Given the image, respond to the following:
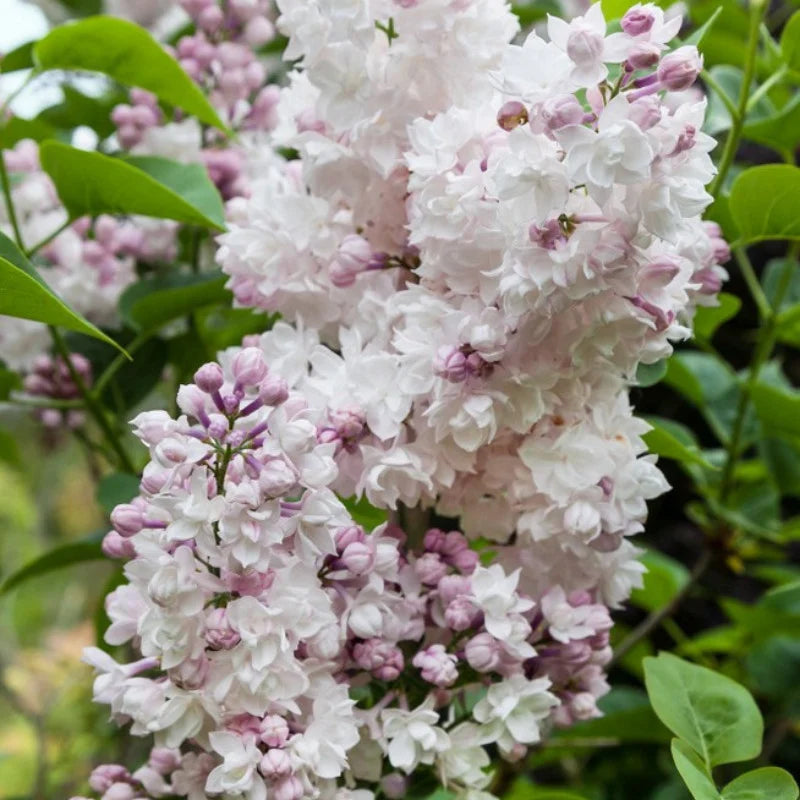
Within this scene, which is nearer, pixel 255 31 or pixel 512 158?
pixel 512 158

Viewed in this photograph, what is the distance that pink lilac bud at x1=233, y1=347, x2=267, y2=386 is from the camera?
0.61 metres

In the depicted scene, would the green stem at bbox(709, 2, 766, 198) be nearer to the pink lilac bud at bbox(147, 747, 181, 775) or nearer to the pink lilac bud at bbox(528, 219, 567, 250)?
the pink lilac bud at bbox(528, 219, 567, 250)

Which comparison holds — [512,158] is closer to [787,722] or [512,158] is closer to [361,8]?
[361,8]

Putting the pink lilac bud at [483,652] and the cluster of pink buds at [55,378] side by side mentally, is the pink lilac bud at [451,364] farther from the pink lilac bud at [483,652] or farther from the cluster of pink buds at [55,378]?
the cluster of pink buds at [55,378]

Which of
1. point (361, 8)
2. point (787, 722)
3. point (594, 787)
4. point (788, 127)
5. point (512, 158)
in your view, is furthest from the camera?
point (594, 787)

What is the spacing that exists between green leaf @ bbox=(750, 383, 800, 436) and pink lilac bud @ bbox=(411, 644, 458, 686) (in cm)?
44

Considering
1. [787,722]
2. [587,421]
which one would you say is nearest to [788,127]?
[587,421]

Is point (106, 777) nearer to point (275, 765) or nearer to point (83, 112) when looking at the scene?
point (275, 765)

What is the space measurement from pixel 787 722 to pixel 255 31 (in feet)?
3.20

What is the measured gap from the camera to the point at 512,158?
0.57 metres

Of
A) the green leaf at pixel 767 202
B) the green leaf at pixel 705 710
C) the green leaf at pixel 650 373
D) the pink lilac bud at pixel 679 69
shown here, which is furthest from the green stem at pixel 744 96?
the green leaf at pixel 705 710

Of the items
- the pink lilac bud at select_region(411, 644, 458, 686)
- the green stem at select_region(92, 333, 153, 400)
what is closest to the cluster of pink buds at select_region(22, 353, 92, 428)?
the green stem at select_region(92, 333, 153, 400)

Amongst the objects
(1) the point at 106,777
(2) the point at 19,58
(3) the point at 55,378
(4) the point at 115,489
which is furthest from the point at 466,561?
(2) the point at 19,58

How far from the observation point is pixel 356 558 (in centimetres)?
65
